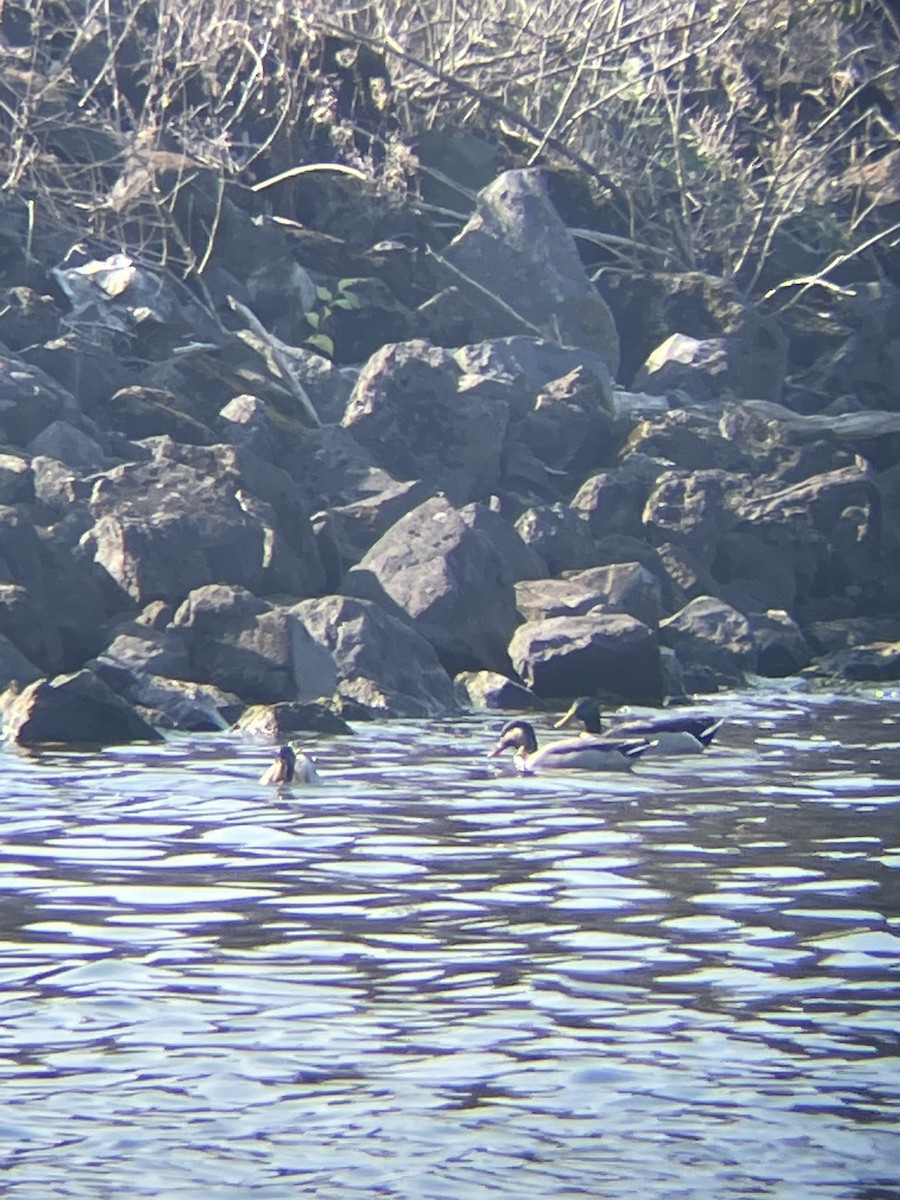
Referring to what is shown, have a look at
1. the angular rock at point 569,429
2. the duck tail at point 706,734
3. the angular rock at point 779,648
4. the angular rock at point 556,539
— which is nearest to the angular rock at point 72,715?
the duck tail at point 706,734

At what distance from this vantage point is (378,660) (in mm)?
17156

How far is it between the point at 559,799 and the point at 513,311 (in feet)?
43.8

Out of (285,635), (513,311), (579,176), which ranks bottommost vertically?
(285,635)

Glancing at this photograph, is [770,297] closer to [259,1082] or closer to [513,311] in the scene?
[513,311]

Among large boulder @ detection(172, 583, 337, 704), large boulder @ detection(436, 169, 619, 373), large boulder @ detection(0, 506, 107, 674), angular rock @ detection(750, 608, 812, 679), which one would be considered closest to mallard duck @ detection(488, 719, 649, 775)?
large boulder @ detection(172, 583, 337, 704)

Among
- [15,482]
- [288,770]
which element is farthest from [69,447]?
[288,770]

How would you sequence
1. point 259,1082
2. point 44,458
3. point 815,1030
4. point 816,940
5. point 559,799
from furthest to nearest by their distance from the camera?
point 44,458 → point 559,799 → point 816,940 → point 815,1030 → point 259,1082

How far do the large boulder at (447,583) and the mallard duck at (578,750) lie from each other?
13.2ft

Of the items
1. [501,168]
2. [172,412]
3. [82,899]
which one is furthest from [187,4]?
[82,899]

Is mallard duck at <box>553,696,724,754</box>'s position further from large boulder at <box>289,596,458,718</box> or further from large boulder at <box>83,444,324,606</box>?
large boulder at <box>83,444,324,606</box>

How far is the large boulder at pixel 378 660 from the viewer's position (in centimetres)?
1695

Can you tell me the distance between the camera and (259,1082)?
6684 millimetres

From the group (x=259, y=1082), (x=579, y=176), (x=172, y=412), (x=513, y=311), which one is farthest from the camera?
(x=579, y=176)

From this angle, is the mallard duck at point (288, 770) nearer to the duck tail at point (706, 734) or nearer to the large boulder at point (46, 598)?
the duck tail at point (706, 734)
